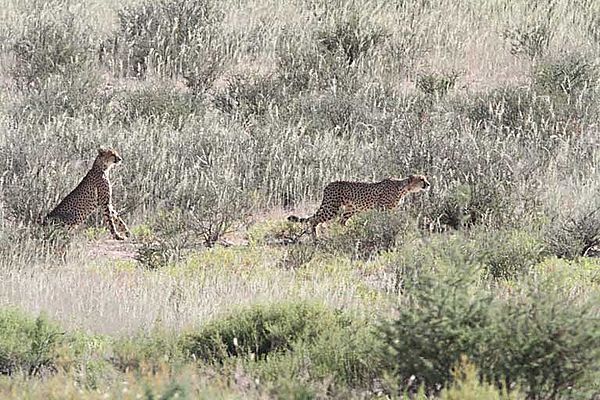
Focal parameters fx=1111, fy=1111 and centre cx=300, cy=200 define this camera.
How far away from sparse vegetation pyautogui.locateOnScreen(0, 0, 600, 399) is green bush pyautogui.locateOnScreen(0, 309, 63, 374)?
0.01 metres

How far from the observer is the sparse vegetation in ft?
19.9

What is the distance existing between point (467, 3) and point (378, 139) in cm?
858

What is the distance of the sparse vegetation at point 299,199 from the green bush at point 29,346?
0.01 metres

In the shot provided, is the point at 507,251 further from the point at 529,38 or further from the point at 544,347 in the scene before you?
→ the point at 529,38

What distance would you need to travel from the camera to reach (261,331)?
715cm

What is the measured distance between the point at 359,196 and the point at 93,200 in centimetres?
267

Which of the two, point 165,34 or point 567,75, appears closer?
point 567,75

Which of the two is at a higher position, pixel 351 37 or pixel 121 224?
pixel 351 37

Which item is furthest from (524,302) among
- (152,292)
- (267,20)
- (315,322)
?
(267,20)

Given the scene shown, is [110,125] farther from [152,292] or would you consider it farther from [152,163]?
[152,292]

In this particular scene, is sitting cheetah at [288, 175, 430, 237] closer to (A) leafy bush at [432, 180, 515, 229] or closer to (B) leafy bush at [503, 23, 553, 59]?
(A) leafy bush at [432, 180, 515, 229]

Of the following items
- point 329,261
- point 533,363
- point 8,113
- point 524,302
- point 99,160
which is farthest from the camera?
point 8,113

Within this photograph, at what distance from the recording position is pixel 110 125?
1418cm

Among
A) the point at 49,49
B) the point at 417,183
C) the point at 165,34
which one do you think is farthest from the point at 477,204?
the point at 165,34
